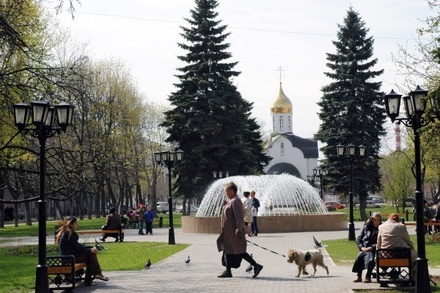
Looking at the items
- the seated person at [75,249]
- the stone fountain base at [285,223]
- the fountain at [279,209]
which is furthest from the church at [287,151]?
the seated person at [75,249]

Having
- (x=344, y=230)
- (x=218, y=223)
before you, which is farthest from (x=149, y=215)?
(x=344, y=230)

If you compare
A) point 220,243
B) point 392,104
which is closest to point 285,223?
point 220,243

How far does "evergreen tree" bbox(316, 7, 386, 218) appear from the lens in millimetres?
50781

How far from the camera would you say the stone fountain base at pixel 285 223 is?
32594 mm

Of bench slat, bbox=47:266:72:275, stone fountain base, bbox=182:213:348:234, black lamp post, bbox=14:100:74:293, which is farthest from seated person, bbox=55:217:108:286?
stone fountain base, bbox=182:213:348:234

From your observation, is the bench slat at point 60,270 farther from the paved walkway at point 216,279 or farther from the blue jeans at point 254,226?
the blue jeans at point 254,226

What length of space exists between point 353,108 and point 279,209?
1742 cm

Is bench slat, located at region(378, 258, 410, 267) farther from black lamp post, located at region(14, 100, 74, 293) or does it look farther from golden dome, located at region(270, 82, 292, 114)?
golden dome, located at region(270, 82, 292, 114)

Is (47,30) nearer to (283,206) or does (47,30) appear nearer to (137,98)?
(283,206)

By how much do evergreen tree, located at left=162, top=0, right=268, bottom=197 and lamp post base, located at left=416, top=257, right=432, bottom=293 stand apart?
39.1 metres

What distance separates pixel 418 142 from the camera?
12453 mm

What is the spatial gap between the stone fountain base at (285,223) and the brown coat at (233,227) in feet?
58.0

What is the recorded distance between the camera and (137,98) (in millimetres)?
59375

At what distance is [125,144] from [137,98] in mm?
4085
